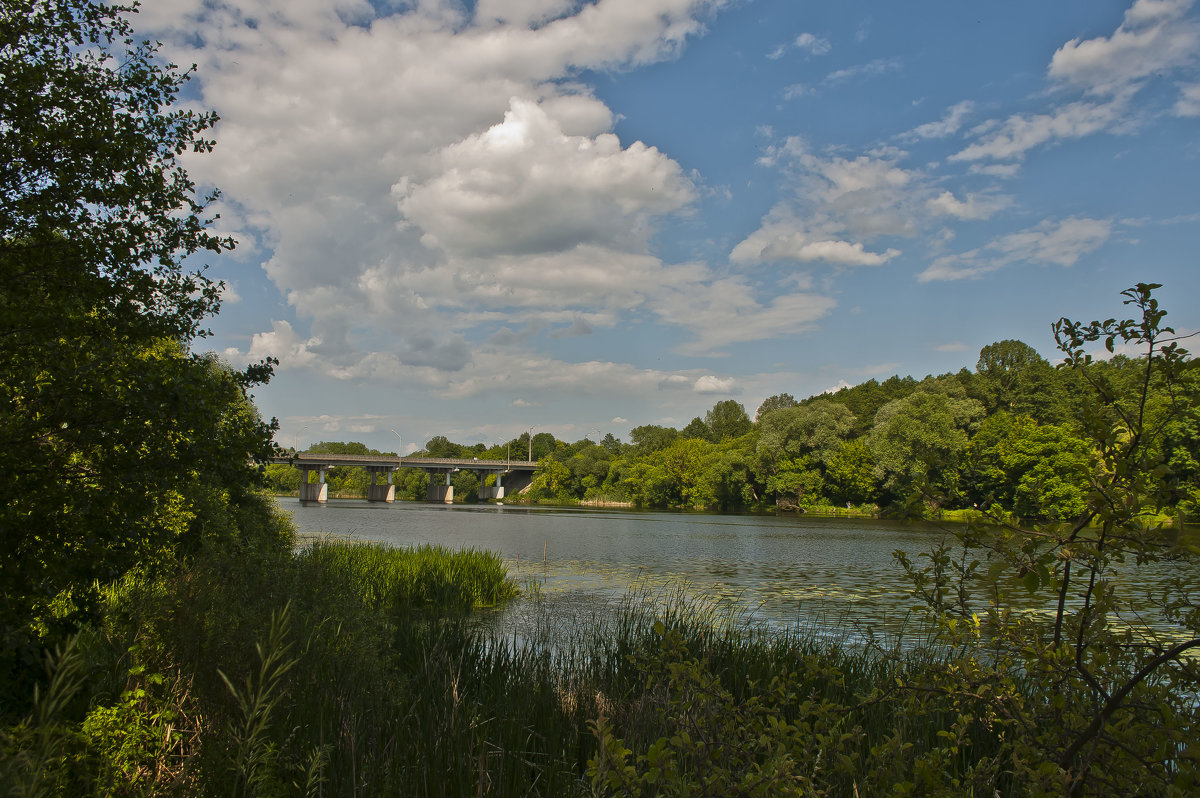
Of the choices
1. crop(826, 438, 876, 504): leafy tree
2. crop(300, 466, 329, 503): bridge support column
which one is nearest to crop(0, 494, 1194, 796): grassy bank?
crop(826, 438, 876, 504): leafy tree

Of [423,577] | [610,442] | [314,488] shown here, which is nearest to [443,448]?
[610,442]

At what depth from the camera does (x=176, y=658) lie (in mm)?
5422

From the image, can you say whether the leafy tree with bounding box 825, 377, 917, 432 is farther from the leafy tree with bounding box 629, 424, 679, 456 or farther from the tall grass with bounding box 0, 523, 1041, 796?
the tall grass with bounding box 0, 523, 1041, 796

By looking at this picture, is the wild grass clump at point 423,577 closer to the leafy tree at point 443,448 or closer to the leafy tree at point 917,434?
the leafy tree at point 917,434

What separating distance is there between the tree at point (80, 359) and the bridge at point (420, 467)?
81.8 metres

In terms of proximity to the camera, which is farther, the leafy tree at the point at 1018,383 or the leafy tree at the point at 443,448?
the leafy tree at the point at 443,448

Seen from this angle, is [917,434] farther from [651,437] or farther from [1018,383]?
[651,437]

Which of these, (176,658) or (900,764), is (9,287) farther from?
(900,764)

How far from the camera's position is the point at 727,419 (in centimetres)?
13662

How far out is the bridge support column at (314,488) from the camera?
98188 millimetres

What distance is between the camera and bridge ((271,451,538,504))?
311 feet

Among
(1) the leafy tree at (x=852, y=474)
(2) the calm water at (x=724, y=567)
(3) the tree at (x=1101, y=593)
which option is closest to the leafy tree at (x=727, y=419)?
(1) the leafy tree at (x=852, y=474)

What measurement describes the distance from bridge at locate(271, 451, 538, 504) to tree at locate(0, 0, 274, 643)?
81825mm

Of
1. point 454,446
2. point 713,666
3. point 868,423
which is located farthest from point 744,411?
point 713,666
